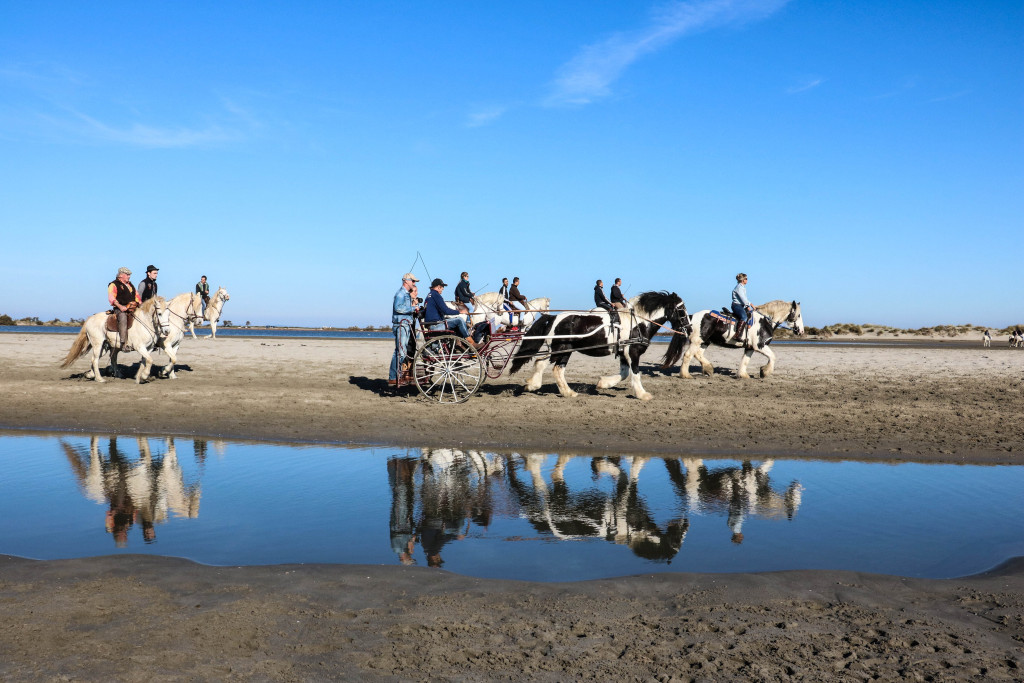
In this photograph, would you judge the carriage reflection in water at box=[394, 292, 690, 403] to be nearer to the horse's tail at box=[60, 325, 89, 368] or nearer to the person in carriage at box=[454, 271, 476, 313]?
the person in carriage at box=[454, 271, 476, 313]

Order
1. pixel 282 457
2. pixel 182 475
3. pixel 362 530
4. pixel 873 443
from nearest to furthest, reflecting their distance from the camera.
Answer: pixel 362 530 → pixel 182 475 → pixel 282 457 → pixel 873 443

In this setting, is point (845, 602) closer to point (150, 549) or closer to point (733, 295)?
point (150, 549)

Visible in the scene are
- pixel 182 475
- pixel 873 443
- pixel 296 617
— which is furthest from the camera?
pixel 873 443

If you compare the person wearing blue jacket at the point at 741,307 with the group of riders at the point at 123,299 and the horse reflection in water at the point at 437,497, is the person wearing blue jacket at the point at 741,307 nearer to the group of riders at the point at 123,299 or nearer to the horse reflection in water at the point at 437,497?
the horse reflection in water at the point at 437,497

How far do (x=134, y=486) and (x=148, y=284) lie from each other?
12.2 meters

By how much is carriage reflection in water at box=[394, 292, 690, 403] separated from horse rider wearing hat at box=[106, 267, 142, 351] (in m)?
7.09

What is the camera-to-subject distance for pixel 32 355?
88.9 feet

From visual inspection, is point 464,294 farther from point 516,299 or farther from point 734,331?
point 734,331

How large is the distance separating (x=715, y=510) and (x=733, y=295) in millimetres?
14831

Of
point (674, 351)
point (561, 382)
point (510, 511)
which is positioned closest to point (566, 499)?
point (510, 511)

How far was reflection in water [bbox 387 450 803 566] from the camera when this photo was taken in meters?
6.39

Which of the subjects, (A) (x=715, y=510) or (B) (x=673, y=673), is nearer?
(B) (x=673, y=673)

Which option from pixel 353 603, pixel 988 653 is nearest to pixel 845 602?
pixel 988 653

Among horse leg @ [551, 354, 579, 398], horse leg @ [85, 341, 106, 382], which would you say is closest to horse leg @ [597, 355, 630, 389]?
horse leg @ [551, 354, 579, 398]
